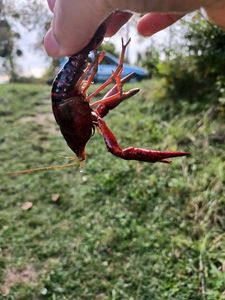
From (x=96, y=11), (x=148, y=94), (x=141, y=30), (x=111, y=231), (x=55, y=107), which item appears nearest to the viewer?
(x=96, y=11)

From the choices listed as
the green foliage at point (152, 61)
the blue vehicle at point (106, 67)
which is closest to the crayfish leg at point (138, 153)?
the blue vehicle at point (106, 67)

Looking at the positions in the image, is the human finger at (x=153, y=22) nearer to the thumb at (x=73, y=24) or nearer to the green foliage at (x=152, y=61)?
the thumb at (x=73, y=24)

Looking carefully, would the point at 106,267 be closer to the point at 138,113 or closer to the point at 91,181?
the point at 91,181

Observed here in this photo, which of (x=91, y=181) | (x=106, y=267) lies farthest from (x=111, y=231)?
(x=91, y=181)

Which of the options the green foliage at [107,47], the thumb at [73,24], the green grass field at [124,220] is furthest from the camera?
the green grass field at [124,220]

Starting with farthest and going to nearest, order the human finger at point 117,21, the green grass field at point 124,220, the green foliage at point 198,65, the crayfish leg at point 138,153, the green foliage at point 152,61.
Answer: the green foliage at point 152,61 < the green foliage at point 198,65 < the green grass field at point 124,220 < the crayfish leg at point 138,153 < the human finger at point 117,21

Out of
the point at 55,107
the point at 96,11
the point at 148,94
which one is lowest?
the point at 148,94

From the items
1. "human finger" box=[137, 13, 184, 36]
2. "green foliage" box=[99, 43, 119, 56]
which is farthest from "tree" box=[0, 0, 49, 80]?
"human finger" box=[137, 13, 184, 36]

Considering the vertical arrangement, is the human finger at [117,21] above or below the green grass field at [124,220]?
above
